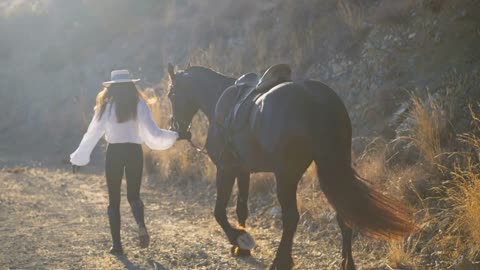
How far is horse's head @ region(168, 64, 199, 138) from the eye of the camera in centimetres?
737

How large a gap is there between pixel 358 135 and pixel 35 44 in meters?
21.2

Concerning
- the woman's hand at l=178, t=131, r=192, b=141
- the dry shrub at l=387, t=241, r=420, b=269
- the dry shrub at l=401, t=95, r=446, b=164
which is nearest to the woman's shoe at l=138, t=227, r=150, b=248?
the woman's hand at l=178, t=131, r=192, b=141

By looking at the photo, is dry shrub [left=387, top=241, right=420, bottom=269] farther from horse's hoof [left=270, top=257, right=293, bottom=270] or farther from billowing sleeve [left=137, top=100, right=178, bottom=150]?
billowing sleeve [left=137, top=100, right=178, bottom=150]

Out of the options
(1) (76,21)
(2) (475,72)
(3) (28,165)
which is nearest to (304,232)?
(2) (475,72)

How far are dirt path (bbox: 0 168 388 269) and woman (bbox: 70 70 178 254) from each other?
22.8 inches

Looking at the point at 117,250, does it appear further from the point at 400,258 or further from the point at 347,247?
the point at 400,258

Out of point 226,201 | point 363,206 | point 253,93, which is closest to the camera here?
point 363,206

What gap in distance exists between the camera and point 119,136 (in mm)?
6812

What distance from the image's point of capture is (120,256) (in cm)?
677

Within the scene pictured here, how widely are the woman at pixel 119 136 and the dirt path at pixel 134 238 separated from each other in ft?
1.90

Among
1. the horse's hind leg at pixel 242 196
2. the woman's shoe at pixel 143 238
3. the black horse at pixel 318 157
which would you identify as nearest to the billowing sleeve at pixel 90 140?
the woman's shoe at pixel 143 238

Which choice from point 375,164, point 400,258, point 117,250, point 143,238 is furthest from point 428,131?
point 117,250

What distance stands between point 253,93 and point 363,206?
1.66 metres

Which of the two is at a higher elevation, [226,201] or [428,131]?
[428,131]
